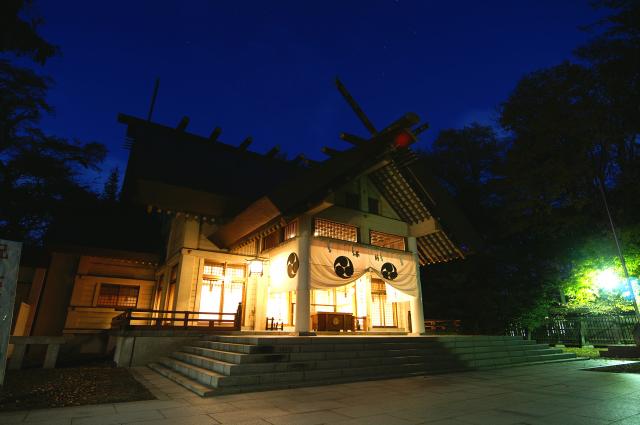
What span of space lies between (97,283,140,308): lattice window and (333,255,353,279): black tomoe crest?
12.2 metres

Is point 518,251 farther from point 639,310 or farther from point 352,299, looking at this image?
point 352,299

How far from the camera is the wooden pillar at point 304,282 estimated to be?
36.1ft

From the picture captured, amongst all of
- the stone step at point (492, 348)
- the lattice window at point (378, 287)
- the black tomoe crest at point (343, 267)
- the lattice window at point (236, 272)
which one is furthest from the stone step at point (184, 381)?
the lattice window at point (378, 287)

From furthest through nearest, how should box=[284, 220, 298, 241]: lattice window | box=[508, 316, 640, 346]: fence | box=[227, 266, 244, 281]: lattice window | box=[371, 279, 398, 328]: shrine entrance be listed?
1. box=[508, 316, 640, 346]: fence
2. box=[371, 279, 398, 328]: shrine entrance
3. box=[227, 266, 244, 281]: lattice window
4. box=[284, 220, 298, 241]: lattice window

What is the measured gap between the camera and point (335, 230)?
1380 cm

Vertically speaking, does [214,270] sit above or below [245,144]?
below

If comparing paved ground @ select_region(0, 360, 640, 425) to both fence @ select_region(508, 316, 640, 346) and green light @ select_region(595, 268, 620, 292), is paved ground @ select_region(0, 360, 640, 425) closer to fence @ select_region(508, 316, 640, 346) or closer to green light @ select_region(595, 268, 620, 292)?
green light @ select_region(595, 268, 620, 292)

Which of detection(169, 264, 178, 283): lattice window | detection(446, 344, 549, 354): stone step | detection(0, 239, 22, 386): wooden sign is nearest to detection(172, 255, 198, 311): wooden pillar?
detection(169, 264, 178, 283): lattice window

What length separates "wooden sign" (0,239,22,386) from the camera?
500 centimetres

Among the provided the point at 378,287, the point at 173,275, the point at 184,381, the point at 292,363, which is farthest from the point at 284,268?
the point at 378,287

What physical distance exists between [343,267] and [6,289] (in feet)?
31.2

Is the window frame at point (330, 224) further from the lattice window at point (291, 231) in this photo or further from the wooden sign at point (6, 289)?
the wooden sign at point (6, 289)

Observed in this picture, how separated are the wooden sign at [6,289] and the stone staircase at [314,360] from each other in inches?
127

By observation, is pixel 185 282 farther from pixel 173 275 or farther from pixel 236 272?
pixel 236 272
